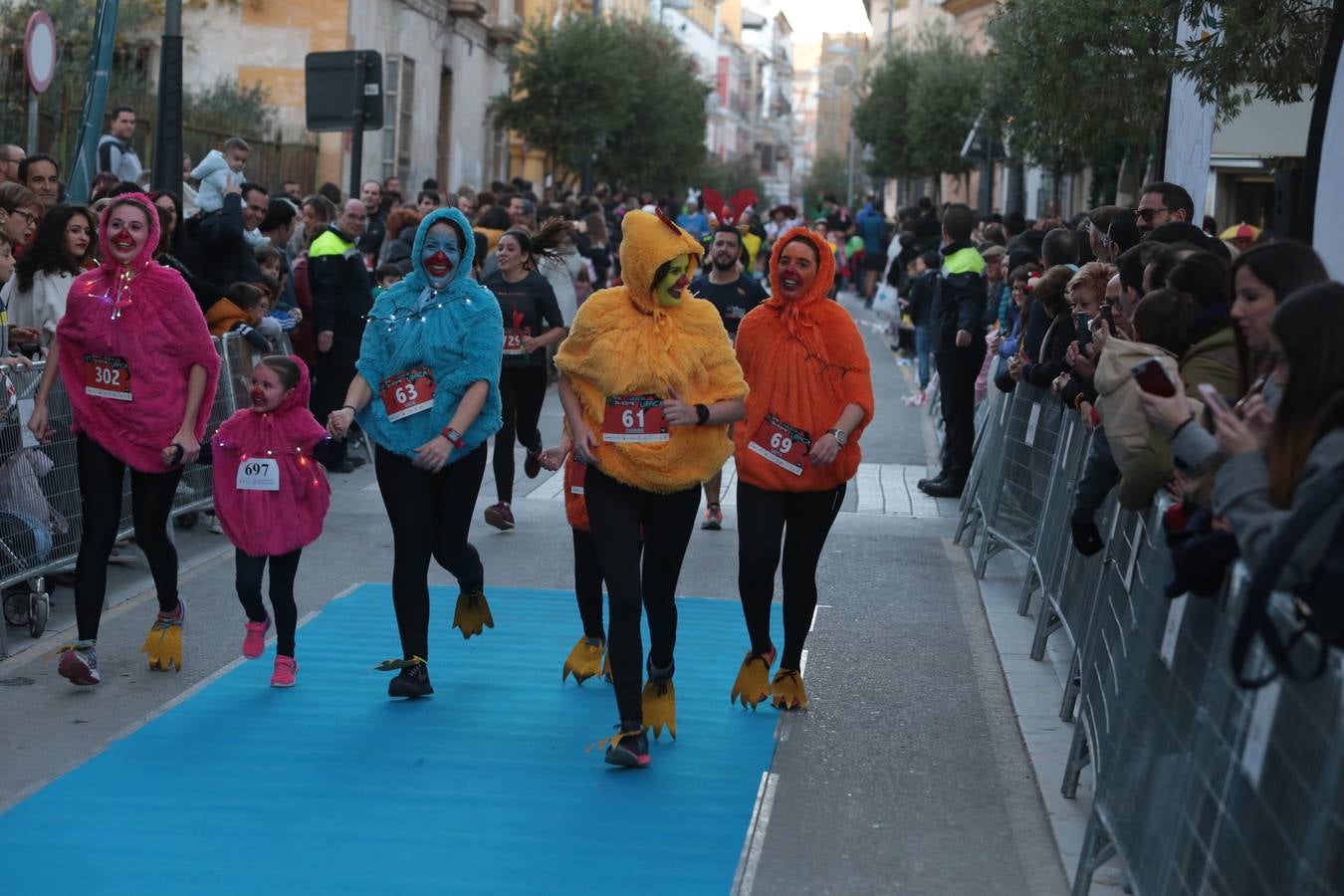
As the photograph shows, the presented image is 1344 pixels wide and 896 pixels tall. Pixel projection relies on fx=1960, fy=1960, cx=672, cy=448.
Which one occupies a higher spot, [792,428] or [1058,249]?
[1058,249]

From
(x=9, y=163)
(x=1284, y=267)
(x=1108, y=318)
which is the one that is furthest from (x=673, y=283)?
(x=9, y=163)

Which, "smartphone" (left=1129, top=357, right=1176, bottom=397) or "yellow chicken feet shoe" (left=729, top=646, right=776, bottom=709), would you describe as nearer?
"smartphone" (left=1129, top=357, right=1176, bottom=397)

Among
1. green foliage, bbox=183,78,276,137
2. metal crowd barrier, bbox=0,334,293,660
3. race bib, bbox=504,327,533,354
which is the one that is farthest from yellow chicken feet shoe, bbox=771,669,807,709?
green foliage, bbox=183,78,276,137

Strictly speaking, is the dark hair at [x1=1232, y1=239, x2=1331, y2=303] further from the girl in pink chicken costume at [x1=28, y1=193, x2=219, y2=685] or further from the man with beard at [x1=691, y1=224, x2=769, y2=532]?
the man with beard at [x1=691, y1=224, x2=769, y2=532]

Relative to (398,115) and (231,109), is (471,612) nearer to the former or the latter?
(231,109)

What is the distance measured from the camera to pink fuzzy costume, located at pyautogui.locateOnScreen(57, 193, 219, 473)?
25.5 ft

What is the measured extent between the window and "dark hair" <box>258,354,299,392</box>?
2774 centimetres

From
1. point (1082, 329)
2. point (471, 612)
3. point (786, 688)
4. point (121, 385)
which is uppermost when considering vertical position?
point (1082, 329)

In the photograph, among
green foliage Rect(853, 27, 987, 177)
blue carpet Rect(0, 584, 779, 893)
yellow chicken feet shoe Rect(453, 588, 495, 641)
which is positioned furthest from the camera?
green foliage Rect(853, 27, 987, 177)

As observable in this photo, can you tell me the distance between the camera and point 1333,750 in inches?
129

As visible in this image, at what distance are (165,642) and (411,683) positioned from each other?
46.2 inches

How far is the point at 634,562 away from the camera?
6.77 m

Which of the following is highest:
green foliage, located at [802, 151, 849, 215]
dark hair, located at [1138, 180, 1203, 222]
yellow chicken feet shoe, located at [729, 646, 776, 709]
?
green foliage, located at [802, 151, 849, 215]

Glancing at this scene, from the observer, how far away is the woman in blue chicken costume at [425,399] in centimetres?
754
